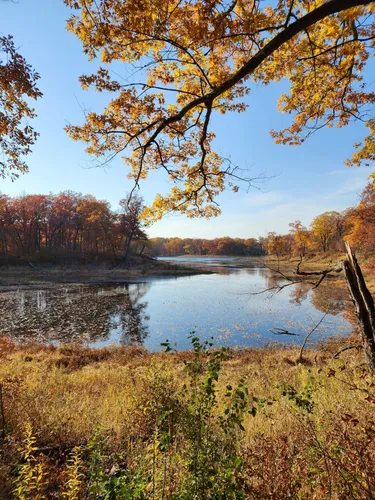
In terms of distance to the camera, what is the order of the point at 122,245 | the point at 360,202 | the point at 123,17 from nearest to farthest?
the point at 123,17
the point at 360,202
the point at 122,245

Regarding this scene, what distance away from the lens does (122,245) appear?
218 feet

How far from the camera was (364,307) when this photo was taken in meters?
3.50

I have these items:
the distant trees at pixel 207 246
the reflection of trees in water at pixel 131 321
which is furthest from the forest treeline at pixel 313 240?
the reflection of trees in water at pixel 131 321

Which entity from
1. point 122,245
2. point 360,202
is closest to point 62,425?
point 360,202

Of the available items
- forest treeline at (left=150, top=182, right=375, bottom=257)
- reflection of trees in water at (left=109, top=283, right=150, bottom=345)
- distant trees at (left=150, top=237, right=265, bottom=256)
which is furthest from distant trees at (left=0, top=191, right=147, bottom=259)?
distant trees at (left=150, top=237, right=265, bottom=256)

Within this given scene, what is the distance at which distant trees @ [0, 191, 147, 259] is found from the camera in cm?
4909

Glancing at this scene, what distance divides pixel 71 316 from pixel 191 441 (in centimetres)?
1774

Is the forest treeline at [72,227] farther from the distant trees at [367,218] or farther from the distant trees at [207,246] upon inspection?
the distant trees at [207,246]

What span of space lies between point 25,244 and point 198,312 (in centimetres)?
4679

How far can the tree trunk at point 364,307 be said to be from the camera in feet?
11.2

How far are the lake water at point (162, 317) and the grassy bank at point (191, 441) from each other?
701 centimetres

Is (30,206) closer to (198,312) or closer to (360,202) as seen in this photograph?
(198,312)

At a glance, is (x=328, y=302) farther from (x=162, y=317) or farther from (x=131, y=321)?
(x=131, y=321)

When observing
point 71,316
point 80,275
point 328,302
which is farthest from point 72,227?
point 328,302
